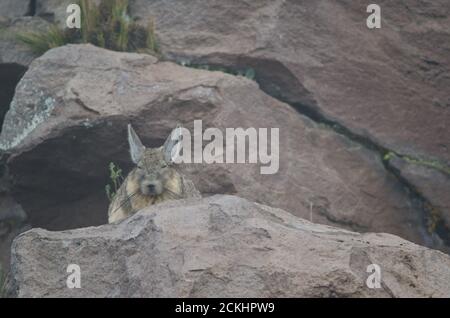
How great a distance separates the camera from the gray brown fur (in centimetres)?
814

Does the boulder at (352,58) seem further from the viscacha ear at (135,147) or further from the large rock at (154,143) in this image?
the viscacha ear at (135,147)

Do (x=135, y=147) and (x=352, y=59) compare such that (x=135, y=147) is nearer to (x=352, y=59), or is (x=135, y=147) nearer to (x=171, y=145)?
(x=171, y=145)

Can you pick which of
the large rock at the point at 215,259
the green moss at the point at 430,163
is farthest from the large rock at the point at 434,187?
the large rock at the point at 215,259

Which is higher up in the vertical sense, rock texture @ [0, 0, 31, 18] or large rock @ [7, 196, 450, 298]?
→ rock texture @ [0, 0, 31, 18]

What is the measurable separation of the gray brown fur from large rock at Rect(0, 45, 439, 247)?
0.94 m

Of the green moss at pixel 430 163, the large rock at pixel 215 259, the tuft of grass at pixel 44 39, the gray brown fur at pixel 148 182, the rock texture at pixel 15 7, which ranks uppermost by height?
the rock texture at pixel 15 7

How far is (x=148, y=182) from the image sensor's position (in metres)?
8.10

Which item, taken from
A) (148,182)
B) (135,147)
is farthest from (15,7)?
(148,182)

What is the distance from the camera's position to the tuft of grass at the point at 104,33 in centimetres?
1052

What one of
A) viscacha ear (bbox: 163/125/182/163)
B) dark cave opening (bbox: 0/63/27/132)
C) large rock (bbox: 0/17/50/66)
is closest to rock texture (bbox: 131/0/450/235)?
large rock (bbox: 0/17/50/66)

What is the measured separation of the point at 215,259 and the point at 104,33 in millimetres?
5564

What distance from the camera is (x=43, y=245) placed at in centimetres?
626

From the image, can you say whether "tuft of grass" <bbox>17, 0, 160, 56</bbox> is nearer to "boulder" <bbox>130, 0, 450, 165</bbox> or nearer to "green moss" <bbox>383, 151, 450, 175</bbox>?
"boulder" <bbox>130, 0, 450, 165</bbox>

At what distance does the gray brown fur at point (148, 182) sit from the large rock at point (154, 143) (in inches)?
37.0
